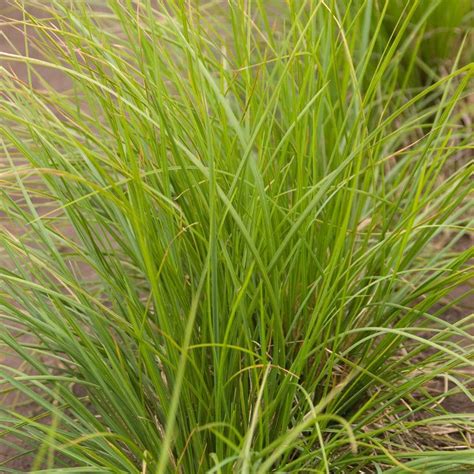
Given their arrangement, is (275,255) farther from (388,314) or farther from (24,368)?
(24,368)

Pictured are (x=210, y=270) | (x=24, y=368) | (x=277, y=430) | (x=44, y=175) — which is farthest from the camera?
(x=24, y=368)

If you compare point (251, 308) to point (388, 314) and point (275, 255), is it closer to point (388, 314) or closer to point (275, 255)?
point (275, 255)

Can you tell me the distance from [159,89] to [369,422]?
737 millimetres

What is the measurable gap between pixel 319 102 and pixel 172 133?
12.0 inches

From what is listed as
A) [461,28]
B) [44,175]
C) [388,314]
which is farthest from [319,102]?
[461,28]

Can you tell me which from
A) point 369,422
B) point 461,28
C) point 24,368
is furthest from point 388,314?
point 461,28

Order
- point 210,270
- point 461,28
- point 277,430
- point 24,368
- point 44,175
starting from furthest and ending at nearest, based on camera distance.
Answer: point 461,28, point 24,368, point 44,175, point 277,430, point 210,270

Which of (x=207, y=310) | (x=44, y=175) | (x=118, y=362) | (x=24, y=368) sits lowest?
(x=24, y=368)

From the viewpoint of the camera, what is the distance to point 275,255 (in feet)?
5.03

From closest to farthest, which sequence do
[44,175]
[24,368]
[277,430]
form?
1. [277,430]
2. [44,175]
3. [24,368]

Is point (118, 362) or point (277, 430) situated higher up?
point (118, 362)

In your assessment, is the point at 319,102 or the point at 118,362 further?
the point at 319,102

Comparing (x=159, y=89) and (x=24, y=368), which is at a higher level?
(x=159, y=89)

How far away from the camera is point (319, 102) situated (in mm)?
1779
